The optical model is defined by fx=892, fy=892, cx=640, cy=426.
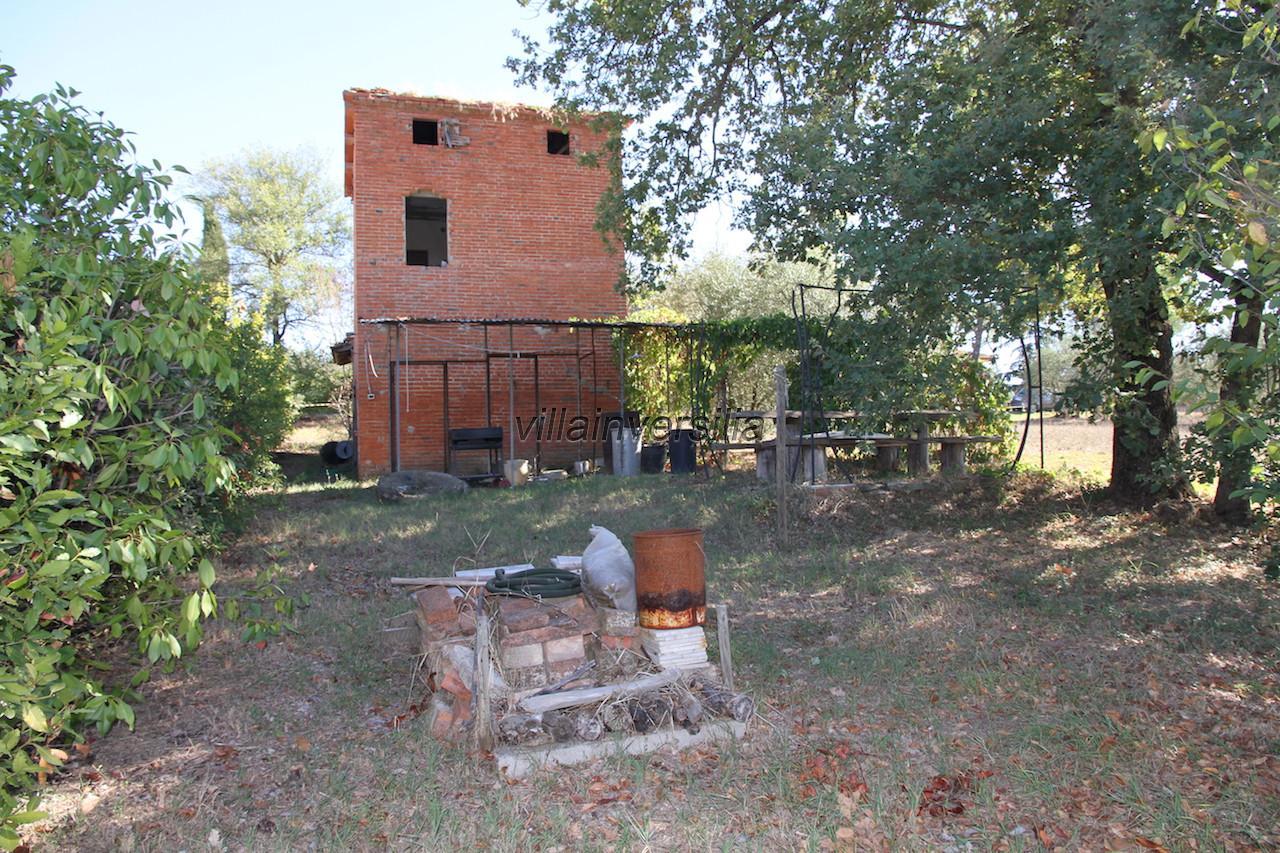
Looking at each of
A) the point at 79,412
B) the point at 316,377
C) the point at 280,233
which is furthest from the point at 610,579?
the point at 280,233

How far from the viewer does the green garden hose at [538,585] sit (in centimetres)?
516

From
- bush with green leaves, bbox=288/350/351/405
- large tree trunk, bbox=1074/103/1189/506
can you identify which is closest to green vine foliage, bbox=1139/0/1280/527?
large tree trunk, bbox=1074/103/1189/506

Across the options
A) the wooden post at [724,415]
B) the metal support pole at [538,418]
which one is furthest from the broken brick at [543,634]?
the metal support pole at [538,418]

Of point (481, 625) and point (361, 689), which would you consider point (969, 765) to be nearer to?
point (481, 625)

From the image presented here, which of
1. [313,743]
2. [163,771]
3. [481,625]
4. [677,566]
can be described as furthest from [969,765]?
[163,771]

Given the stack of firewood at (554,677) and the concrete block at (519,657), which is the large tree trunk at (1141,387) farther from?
the concrete block at (519,657)

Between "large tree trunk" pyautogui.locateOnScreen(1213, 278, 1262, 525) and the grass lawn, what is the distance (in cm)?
89

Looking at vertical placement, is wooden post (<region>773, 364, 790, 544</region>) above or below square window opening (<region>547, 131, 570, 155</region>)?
below

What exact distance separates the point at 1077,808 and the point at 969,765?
0.52 m

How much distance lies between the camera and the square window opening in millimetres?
16617

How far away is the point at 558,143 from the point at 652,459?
251 inches

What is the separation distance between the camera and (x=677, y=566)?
475cm

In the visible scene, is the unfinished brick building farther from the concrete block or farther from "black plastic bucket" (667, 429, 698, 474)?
the concrete block

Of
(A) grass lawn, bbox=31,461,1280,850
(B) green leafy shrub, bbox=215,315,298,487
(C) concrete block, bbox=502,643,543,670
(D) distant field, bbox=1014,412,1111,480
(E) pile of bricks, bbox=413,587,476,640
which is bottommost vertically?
(A) grass lawn, bbox=31,461,1280,850
